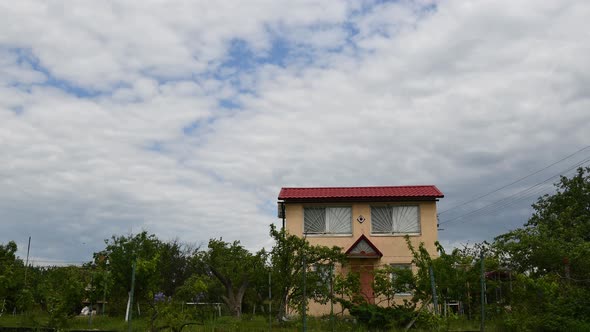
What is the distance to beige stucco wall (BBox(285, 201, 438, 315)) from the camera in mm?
25158

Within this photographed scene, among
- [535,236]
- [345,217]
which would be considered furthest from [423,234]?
[535,236]

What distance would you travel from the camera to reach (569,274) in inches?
665

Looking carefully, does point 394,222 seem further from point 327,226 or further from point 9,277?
point 9,277

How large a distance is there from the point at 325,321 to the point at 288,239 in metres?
2.75

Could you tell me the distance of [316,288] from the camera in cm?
1652

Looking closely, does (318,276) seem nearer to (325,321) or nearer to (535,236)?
(325,321)

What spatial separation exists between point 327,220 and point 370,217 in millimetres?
2082

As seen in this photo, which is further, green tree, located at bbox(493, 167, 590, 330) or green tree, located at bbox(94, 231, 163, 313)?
green tree, located at bbox(94, 231, 163, 313)

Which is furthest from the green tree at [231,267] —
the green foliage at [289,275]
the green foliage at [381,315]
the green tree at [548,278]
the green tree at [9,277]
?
the green tree at [548,278]

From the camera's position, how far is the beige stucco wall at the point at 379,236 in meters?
25.2

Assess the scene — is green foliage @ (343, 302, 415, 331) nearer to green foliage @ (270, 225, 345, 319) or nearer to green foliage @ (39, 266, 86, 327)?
green foliage @ (270, 225, 345, 319)

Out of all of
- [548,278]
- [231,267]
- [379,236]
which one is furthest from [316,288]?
[379,236]

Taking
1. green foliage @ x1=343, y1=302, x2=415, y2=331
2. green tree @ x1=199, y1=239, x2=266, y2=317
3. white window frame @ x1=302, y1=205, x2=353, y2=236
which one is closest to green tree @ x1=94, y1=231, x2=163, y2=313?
green tree @ x1=199, y1=239, x2=266, y2=317

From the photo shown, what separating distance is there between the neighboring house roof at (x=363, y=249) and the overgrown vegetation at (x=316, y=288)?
516 centimetres
